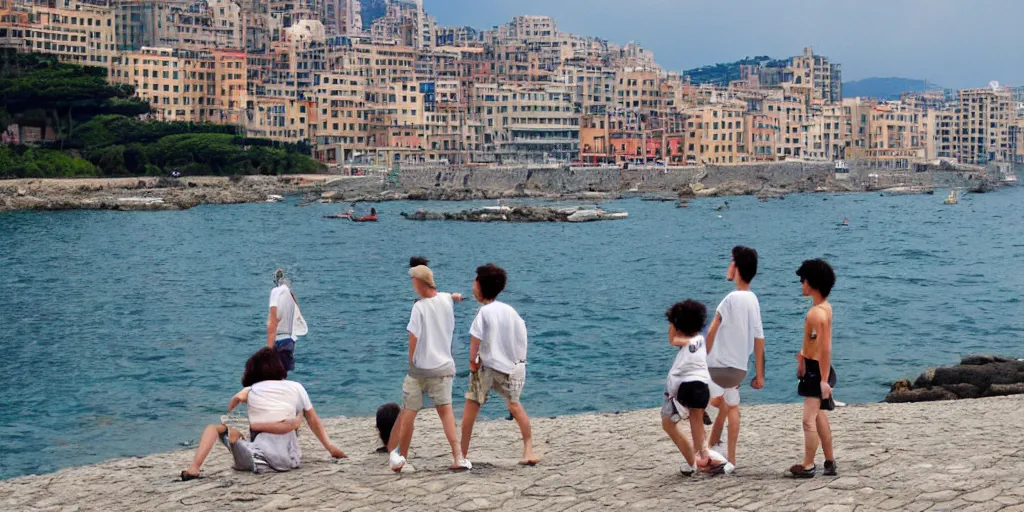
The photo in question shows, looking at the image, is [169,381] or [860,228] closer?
[169,381]

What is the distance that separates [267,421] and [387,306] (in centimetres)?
2697

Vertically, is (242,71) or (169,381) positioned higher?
(242,71)

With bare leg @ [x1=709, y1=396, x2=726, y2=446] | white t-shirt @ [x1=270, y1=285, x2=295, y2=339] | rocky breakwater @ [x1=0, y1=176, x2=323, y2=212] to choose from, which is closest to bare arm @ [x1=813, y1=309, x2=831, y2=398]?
bare leg @ [x1=709, y1=396, x2=726, y2=446]

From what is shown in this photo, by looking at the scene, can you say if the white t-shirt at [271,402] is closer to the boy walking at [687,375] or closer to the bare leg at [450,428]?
the bare leg at [450,428]

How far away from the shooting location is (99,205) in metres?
100

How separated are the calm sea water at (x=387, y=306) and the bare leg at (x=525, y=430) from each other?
7345 millimetres

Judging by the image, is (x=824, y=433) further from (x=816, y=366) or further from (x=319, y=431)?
(x=319, y=431)

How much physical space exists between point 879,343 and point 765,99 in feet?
498

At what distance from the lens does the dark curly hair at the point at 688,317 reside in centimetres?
1068

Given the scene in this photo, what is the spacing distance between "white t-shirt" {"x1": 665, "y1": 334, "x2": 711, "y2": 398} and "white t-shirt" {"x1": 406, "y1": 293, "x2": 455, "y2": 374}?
1.89 meters

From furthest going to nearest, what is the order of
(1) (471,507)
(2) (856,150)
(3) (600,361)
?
(2) (856,150) < (3) (600,361) < (1) (471,507)

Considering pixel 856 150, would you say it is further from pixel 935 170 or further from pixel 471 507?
pixel 471 507

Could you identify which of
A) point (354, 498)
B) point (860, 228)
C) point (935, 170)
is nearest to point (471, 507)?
point (354, 498)

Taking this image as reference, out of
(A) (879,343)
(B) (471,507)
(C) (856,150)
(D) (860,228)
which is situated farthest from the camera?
(C) (856,150)
